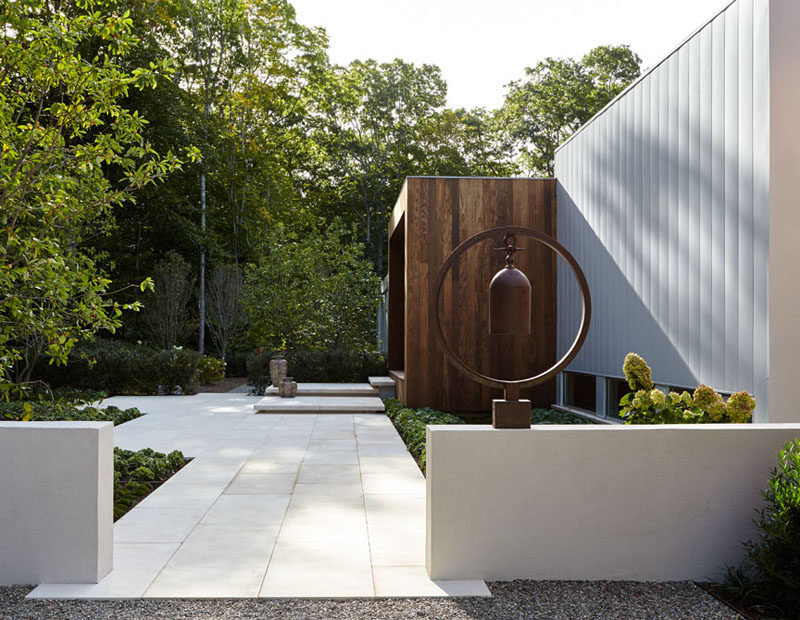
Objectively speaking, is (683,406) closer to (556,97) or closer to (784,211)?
(784,211)

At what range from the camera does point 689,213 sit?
6.46 meters

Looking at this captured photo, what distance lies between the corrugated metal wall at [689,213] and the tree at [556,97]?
19.5 meters

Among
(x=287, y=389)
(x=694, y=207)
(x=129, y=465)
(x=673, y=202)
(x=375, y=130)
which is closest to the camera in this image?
(x=694, y=207)

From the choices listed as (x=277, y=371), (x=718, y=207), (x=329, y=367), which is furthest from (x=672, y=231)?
(x=329, y=367)

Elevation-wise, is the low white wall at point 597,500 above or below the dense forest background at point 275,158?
below

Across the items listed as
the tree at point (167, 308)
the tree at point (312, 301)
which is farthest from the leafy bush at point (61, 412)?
the tree at point (167, 308)

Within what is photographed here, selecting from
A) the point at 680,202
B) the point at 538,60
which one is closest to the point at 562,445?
the point at 680,202

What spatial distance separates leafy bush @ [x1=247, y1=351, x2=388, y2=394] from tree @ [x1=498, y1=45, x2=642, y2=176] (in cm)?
1521

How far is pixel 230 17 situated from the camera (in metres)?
24.7

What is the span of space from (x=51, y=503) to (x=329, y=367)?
1166 cm

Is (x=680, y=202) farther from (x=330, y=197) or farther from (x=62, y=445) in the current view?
(x=330, y=197)

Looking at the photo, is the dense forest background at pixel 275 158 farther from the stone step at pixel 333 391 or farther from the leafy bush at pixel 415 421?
the leafy bush at pixel 415 421

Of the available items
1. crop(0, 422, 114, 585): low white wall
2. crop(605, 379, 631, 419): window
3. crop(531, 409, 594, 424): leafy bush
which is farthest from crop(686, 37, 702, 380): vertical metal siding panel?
crop(0, 422, 114, 585): low white wall

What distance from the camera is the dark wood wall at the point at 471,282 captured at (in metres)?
10.3
